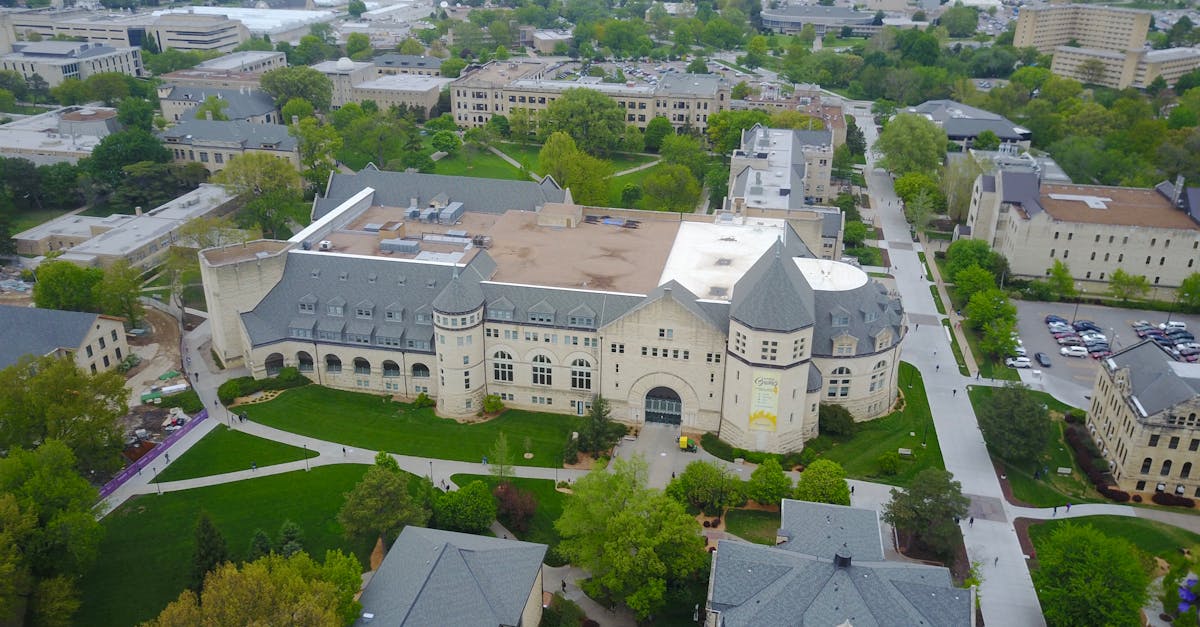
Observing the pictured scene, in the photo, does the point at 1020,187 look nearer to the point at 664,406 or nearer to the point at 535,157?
the point at 664,406

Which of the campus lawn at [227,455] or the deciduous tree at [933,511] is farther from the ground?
the deciduous tree at [933,511]

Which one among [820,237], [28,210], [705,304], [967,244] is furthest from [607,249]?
[28,210]

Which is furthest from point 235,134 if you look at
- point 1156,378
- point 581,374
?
point 1156,378

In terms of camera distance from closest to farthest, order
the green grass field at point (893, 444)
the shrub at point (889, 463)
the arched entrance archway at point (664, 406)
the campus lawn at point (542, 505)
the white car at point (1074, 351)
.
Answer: the campus lawn at point (542, 505) → the shrub at point (889, 463) → the green grass field at point (893, 444) → the arched entrance archway at point (664, 406) → the white car at point (1074, 351)

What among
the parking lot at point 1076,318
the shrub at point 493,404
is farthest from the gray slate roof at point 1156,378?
the shrub at point 493,404

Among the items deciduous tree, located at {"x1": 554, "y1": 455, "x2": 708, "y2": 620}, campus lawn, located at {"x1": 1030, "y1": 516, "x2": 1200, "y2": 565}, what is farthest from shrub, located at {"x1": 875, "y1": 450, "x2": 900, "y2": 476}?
deciduous tree, located at {"x1": 554, "y1": 455, "x2": 708, "y2": 620}

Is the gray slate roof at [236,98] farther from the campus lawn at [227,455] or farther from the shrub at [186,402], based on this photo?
the campus lawn at [227,455]
